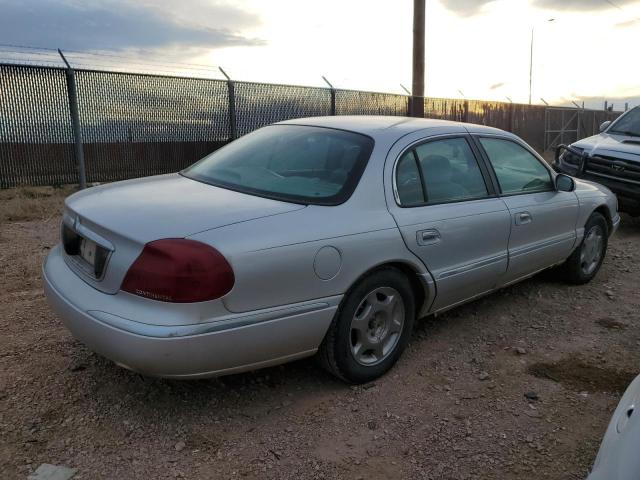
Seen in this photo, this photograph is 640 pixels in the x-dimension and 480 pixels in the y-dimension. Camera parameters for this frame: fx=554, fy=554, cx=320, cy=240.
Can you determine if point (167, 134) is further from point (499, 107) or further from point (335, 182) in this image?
point (499, 107)

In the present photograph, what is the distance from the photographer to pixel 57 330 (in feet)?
12.3

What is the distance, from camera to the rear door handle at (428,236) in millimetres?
3258

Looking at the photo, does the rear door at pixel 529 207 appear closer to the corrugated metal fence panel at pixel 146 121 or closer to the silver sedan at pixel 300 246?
the silver sedan at pixel 300 246

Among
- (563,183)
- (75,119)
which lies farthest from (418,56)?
(563,183)

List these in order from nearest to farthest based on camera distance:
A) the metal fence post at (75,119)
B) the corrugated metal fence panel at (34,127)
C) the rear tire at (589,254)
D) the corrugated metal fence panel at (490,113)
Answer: the rear tire at (589,254), the corrugated metal fence panel at (34,127), the metal fence post at (75,119), the corrugated metal fence panel at (490,113)

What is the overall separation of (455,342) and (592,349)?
0.94 metres

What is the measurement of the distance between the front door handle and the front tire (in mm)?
Result: 1240

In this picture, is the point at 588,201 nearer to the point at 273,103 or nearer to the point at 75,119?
the point at 75,119

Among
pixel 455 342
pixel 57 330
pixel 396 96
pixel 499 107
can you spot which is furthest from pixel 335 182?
pixel 499 107

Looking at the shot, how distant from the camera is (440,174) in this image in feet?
11.8

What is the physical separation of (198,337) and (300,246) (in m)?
0.64

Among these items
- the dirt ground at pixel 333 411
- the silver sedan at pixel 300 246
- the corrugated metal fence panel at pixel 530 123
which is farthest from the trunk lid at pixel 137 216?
the corrugated metal fence panel at pixel 530 123

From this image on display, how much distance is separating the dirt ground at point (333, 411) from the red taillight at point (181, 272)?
76 centimetres

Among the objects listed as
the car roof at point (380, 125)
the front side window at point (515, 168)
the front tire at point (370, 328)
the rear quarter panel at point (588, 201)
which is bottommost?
the front tire at point (370, 328)
